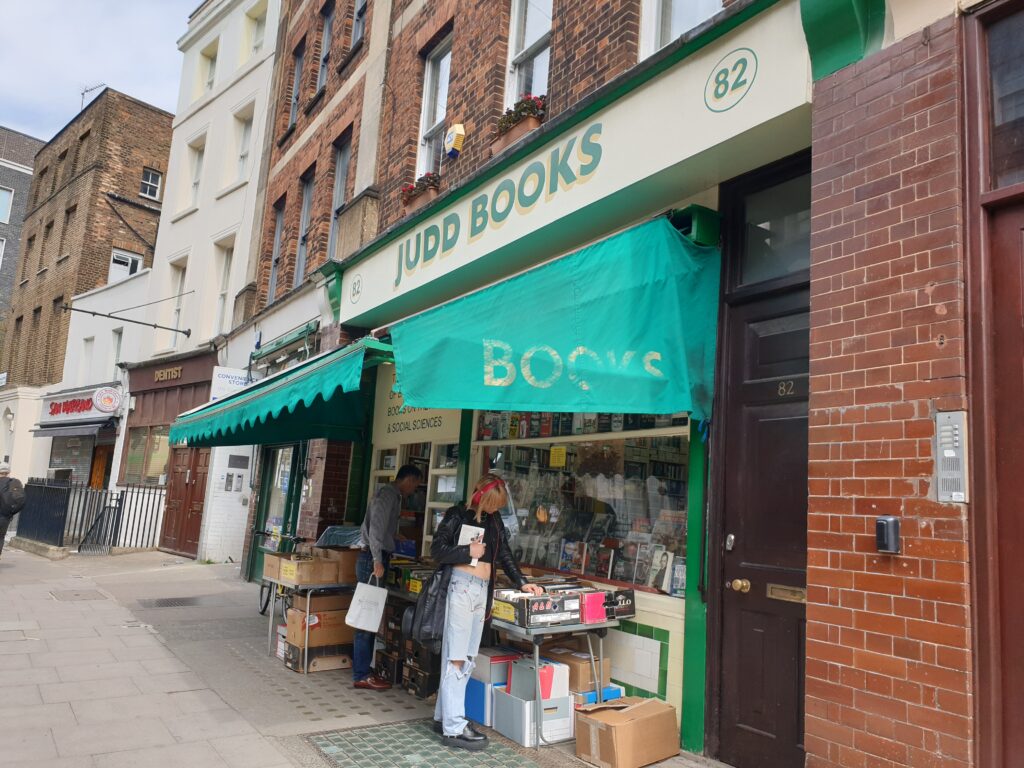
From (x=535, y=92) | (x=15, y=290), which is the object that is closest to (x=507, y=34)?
(x=535, y=92)

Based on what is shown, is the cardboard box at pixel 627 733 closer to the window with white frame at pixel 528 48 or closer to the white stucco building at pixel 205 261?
the window with white frame at pixel 528 48

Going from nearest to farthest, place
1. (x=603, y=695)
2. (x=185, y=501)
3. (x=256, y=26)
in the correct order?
(x=603, y=695) < (x=185, y=501) < (x=256, y=26)

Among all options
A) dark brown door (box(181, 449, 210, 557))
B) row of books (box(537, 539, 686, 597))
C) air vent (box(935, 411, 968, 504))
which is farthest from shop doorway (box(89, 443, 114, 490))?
air vent (box(935, 411, 968, 504))

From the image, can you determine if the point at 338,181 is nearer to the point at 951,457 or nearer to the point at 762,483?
the point at 762,483

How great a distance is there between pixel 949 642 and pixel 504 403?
290cm

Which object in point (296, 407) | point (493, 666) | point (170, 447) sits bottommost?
point (493, 666)

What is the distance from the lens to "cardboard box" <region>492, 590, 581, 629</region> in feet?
17.0

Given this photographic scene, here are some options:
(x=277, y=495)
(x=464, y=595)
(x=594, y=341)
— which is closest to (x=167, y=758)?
(x=464, y=595)

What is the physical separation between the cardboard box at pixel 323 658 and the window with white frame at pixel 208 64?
17.0 meters

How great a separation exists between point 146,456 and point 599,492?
15.4m

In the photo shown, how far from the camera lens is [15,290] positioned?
27.9 meters

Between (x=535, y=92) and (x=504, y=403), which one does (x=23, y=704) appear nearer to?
(x=504, y=403)

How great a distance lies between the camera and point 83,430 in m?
20.4

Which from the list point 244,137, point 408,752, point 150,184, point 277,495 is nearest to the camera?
point 408,752
